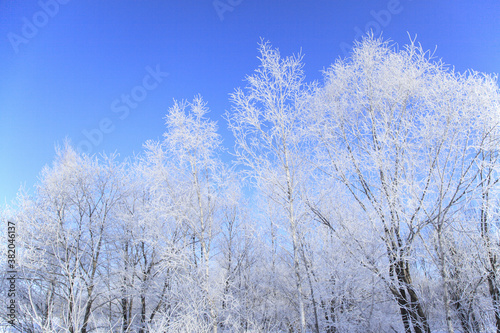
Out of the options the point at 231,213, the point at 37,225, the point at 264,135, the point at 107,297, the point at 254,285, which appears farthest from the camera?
the point at 231,213

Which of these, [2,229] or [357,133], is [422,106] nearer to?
[357,133]

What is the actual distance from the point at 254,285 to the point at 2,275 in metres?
11.1

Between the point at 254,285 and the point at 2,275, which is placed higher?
the point at 2,275

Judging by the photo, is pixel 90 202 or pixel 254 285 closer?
pixel 90 202

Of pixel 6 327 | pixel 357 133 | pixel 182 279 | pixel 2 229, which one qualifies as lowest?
pixel 6 327

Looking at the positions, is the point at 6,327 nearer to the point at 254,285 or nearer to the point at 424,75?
the point at 254,285

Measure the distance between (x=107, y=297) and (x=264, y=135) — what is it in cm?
1049

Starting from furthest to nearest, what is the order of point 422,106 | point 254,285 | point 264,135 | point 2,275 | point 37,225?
1. point 254,285
2. point 37,225
3. point 2,275
4. point 264,135
5. point 422,106

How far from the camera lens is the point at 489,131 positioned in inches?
226

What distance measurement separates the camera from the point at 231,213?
16.1m

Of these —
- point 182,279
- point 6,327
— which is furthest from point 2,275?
point 182,279

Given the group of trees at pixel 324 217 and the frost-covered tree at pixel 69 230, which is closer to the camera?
the group of trees at pixel 324 217

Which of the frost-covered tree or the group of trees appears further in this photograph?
the frost-covered tree

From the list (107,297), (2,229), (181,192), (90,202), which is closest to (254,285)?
(107,297)
